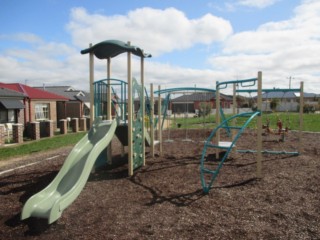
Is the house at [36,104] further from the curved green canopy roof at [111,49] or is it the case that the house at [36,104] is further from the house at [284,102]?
the house at [284,102]

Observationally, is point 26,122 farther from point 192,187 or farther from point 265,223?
point 265,223

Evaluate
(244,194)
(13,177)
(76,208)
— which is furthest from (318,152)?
(13,177)

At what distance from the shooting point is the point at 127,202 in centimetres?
504

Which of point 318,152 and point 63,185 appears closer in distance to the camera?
point 63,185

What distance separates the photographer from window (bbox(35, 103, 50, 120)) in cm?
2005

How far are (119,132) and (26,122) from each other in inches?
516

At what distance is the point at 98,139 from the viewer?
6.52 metres

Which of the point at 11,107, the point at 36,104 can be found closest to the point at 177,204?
the point at 11,107

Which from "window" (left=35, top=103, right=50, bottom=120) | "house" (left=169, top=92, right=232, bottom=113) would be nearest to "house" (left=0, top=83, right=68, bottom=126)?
"window" (left=35, top=103, right=50, bottom=120)

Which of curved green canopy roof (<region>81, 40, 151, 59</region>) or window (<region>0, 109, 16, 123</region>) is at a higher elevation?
curved green canopy roof (<region>81, 40, 151, 59</region>)

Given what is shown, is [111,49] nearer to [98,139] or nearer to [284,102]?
[98,139]

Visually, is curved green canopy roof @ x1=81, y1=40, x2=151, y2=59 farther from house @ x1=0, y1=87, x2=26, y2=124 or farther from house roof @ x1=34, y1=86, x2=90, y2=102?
house roof @ x1=34, y1=86, x2=90, y2=102

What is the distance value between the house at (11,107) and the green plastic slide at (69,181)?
39.5 feet

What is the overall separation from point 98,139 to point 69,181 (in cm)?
141
